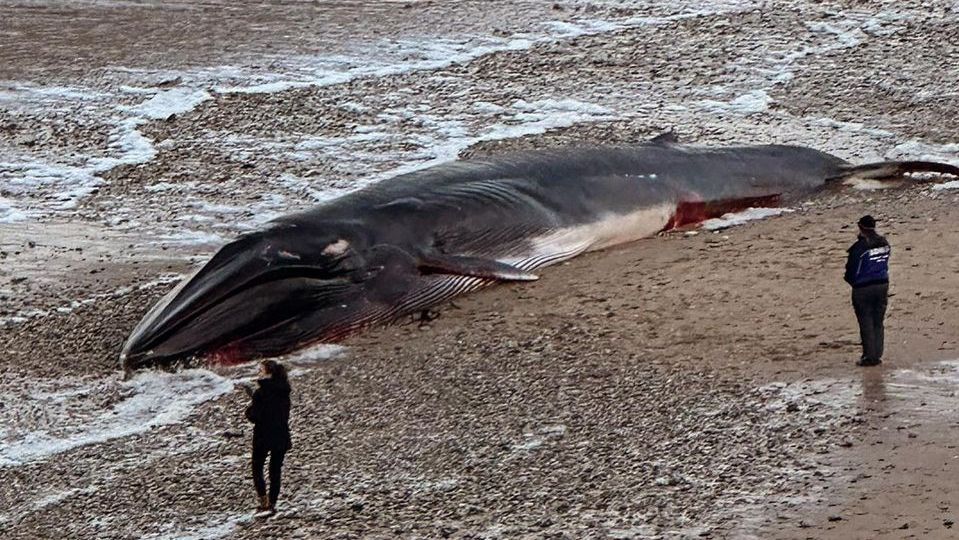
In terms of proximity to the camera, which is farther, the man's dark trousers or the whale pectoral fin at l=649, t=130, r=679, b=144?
the whale pectoral fin at l=649, t=130, r=679, b=144

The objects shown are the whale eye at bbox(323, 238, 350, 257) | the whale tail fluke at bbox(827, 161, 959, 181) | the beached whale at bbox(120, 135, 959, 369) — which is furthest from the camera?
the whale tail fluke at bbox(827, 161, 959, 181)

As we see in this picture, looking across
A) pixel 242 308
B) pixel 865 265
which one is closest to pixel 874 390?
pixel 865 265

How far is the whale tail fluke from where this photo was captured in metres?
18.4

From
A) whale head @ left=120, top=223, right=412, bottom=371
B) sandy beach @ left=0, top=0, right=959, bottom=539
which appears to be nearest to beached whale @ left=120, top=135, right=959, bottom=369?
whale head @ left=120, top=223, right=412, bottom=371

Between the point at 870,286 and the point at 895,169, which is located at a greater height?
the point at 870,286

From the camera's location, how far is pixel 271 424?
1171 centimetres

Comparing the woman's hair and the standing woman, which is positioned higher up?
the woman's hair

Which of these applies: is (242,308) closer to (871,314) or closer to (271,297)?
(271,297)

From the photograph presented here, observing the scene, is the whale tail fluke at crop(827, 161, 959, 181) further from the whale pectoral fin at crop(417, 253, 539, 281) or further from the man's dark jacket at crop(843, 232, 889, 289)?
the man's dark jacket at crop(843, 232, 889, 289)

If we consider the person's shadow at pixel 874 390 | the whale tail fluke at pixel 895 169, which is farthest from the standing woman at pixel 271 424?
the whale tail fluke at pixel 895 169

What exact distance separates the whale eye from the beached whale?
0.4 inches

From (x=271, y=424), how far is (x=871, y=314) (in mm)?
4384

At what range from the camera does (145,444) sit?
1313cm

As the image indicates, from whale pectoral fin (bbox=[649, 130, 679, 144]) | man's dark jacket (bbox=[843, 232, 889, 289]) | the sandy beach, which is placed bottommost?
the sandy beach
